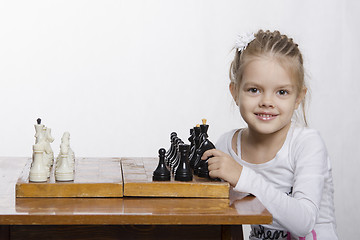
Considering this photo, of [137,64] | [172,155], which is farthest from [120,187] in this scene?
[137,64]

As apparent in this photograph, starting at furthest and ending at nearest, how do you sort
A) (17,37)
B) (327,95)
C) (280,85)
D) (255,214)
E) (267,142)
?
1. (327,95)
2. (17,37)
3. (267,142)
4. (280,85)
5. (255,214)

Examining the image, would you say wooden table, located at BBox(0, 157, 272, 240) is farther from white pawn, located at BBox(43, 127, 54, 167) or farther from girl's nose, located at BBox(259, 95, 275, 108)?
girl's nose, located at BBox(259, 95, 275, 108)

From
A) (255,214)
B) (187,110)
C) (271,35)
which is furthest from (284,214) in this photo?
(187,110)

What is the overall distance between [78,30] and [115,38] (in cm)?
24

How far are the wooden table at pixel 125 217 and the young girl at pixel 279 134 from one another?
1.22 ft

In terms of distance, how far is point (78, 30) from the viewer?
369 centimetres

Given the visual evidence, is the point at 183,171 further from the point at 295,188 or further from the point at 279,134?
the point at 279,134

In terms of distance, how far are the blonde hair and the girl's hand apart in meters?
0.46

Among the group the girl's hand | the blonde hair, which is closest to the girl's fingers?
the girl's hand

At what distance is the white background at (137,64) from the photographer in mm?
3689

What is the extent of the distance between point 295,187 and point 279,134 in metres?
0.29

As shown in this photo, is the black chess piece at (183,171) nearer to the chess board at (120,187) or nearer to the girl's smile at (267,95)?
the chess board at (120,187)

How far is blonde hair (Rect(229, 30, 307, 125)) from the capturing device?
1.90m

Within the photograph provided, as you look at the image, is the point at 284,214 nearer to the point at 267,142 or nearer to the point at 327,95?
the point at 267,142
